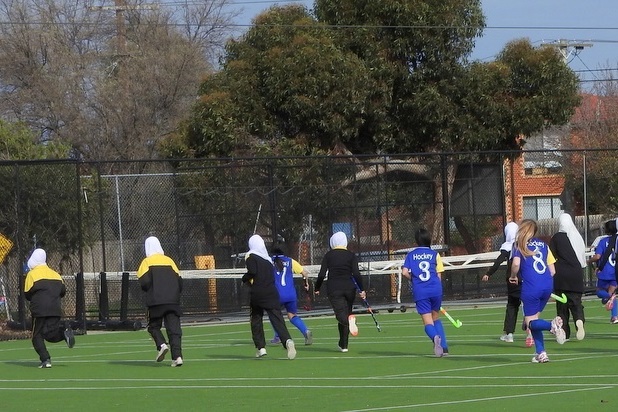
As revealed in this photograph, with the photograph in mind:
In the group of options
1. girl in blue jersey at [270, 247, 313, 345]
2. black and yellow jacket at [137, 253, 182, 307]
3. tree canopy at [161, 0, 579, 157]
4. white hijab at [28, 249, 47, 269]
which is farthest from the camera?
tree canopy at [161, 0, 579, 157]

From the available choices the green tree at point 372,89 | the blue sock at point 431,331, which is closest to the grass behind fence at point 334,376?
the blue sock at point 431,331

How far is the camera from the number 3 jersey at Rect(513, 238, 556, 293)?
16.0 metres

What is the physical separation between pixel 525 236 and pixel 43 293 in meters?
7.41

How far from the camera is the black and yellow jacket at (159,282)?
57.9 feet

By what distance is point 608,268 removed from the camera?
21.2 m

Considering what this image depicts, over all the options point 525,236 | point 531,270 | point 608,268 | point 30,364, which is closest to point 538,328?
point 531,270

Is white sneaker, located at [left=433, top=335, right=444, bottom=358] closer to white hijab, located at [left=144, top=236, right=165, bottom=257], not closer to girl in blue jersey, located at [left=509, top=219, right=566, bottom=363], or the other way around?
girl in blue jersey, located at [left=509, top=219, right=566, bottom=363]

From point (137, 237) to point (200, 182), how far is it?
1919 mm

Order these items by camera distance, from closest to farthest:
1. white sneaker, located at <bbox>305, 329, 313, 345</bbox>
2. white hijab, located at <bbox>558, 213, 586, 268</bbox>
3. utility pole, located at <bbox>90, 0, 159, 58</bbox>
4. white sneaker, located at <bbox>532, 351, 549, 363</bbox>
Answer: white sneaker, located at <bbox>532, 351, 549, 363</bbox>, white sneaker, located at <bbox>305, 329, 313, 345</bbox>, white hijab, located at <bbox>558, 213, 586, 268</bbox>, utility pole, located at <bbox>90, 0, 159, 58</bbox>

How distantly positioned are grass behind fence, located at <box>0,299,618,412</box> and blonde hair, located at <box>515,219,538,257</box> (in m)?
1.38

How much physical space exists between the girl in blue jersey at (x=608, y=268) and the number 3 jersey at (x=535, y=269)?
413 cm

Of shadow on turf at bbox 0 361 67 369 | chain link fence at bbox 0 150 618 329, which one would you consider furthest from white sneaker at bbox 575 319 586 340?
chain link fence at bbox 0 150 618 329

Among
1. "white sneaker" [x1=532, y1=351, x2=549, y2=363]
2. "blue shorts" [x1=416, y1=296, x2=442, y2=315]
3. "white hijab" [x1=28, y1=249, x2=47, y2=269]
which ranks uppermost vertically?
"white hijab" [x1=28, y1=249, x2=47, y2=269]

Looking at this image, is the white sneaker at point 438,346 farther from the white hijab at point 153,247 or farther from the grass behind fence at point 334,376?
the white hijab at point 153,247
